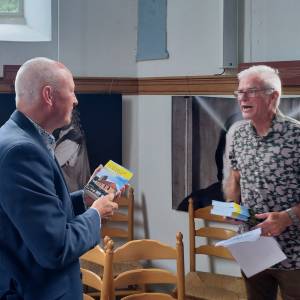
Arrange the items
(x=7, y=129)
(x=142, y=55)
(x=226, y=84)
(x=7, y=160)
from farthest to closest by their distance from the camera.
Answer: (x=142, y=55) → (x=226, y=84) → (x=7, y=129) → (x=7, y=160)

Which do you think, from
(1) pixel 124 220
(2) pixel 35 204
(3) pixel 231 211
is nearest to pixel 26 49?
(1) pixel 124 220

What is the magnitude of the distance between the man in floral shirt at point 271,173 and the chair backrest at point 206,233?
968 mm

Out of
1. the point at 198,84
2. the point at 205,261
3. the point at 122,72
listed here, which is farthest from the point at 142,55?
the point at 205,261

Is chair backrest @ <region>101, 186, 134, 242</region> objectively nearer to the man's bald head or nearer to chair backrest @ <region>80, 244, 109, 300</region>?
chair backrest @ <region>80, 244, 109, 300</region>

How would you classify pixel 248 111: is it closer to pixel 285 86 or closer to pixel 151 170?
pixel 285 86

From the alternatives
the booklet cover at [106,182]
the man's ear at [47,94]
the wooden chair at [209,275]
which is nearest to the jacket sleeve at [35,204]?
the man's ear at [47,94]

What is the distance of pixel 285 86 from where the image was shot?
9.94ft

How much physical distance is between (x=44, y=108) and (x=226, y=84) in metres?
1.95

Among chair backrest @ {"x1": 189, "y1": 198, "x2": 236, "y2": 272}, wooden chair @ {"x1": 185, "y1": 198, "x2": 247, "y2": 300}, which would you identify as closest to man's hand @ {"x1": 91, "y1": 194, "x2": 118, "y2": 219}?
wooden chair @ {"x1": 185, "y1": 198, "x2": 247, "y2": 300}

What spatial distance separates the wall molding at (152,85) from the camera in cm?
338

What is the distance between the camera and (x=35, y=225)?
4.75ft

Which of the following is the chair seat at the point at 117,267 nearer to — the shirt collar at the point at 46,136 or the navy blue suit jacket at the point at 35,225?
the navy blue suit jacket at the point at 35,225

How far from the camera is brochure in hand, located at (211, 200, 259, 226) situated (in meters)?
2.16

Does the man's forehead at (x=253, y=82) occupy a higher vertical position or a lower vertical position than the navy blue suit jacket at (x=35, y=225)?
higher
